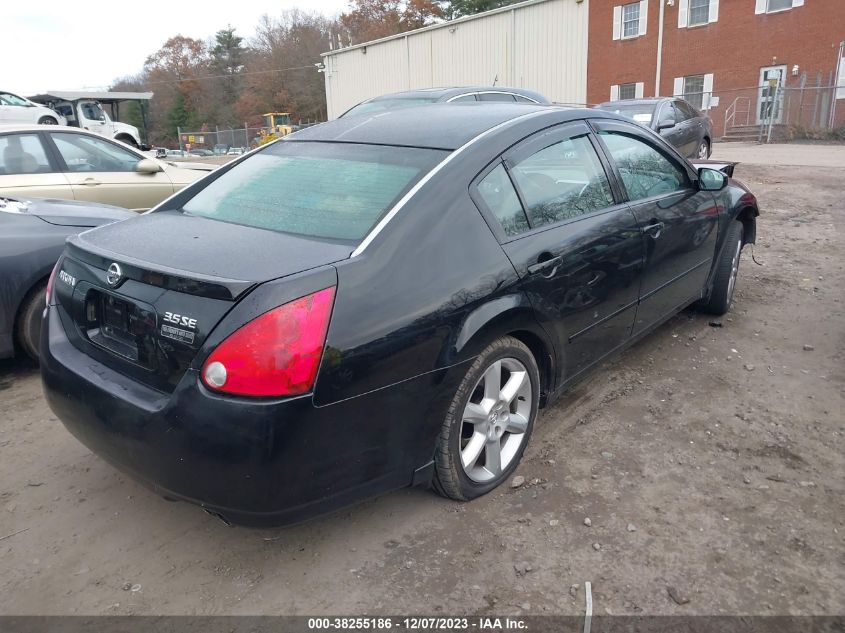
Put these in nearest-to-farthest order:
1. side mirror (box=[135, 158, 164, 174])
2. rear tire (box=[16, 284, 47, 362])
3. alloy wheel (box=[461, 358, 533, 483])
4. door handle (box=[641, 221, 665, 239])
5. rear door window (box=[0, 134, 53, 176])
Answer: alloy wheel (box=[461, 358, 533, 483]) < door handle (box=[641, 221, 665, 239]) < rear tire (box=[16, 284, 47, 362]) < rear door window (box=[0, 134, 53, 176]) < side mirror (box=[135, 158, 164, 174])

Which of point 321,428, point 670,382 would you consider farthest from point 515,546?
point 670,382

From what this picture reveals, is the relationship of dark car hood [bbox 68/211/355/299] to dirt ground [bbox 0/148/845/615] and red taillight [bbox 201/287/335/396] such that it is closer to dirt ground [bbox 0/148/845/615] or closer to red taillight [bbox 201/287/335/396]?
red taillight [bbox 201/287/335/396]

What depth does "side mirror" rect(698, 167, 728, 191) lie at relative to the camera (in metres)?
4.21

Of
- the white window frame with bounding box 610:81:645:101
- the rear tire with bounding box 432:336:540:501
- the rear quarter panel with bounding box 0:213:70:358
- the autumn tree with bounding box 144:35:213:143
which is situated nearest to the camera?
the rear tire with bounding box 432:336:540:501

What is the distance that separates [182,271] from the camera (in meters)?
2.19

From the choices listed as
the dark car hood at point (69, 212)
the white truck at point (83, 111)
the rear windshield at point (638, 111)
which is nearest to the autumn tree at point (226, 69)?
the white truck at point (83, 111)

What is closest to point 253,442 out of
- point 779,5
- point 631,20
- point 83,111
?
point 83,111

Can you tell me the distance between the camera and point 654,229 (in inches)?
143

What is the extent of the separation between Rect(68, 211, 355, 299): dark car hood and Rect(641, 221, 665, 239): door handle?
1.93 m

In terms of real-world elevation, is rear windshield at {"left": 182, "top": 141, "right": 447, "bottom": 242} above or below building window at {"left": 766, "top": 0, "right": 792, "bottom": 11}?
below

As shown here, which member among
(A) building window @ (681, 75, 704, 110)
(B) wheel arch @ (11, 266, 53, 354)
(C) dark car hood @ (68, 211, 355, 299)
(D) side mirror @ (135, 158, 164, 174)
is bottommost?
(B) wheel arch @ (11, 266, 53, 354)

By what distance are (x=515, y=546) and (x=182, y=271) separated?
1.60 metres

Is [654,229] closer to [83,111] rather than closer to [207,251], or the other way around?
[207,251]

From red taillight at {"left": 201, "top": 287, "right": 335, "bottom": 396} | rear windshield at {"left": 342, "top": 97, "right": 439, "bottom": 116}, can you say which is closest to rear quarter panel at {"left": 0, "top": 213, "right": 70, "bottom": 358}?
red taillight at {"left": 201, "top": 287, "right": 335, "bottom": 396}
